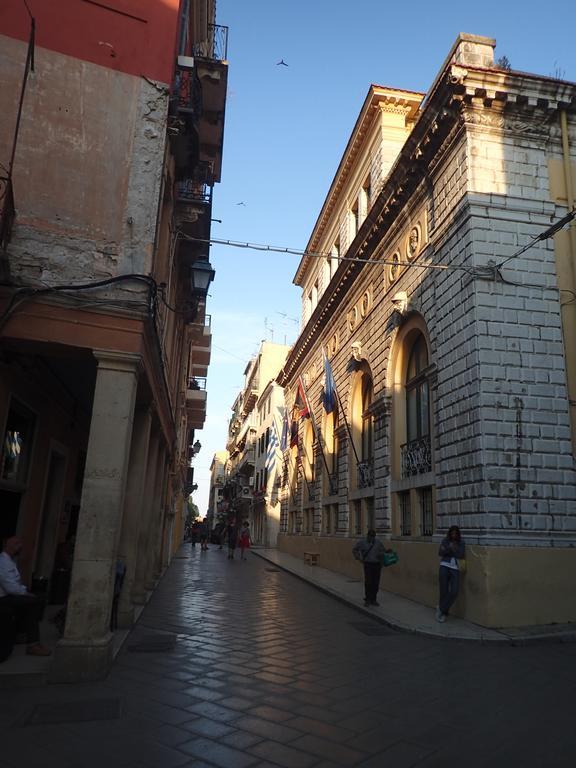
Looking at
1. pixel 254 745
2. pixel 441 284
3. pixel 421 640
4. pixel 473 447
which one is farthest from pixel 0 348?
pixel 441 284

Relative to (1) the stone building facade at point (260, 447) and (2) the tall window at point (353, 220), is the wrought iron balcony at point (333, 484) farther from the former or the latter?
(1) the stone building facade at point (260, 447)

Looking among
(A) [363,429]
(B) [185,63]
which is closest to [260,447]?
(A) [363,429]

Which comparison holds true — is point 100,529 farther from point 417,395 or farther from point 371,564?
point 417,395

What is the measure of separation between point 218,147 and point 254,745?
39.0 ft

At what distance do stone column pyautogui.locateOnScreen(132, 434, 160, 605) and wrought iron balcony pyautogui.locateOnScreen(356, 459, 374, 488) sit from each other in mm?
7270

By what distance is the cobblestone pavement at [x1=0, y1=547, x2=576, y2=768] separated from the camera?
12.9ft

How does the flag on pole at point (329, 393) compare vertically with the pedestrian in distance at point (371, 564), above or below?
above

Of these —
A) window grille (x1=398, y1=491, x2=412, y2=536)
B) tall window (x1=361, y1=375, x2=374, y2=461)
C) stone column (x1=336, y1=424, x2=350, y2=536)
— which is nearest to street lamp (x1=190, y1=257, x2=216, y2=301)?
window grille (x1=398, y1=491, x2=412, y2=536)

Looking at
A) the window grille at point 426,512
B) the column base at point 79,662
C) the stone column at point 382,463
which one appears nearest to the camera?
the column base at point 79,662

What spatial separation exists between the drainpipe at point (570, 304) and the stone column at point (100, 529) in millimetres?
8352

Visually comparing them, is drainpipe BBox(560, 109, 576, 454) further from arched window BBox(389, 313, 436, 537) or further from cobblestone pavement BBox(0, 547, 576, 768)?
cobblestone pavement BBox(0, 547, 576, 768)

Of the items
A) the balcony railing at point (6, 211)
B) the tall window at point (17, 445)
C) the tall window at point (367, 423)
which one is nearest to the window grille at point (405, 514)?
the tall window at point (367, 423)

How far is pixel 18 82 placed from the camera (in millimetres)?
7414

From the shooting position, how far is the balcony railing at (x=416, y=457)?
13180 mm
